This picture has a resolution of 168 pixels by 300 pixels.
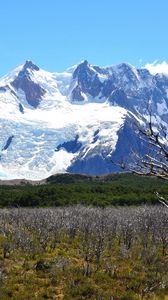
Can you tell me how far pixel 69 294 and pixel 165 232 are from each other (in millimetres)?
22877

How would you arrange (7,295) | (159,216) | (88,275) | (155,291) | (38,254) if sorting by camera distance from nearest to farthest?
(7,295), (155,291), (88,275), (38,254), (159,216)

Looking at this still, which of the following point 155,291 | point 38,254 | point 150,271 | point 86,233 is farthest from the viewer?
point 86,233

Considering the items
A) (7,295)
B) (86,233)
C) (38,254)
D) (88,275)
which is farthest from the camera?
(86,233)

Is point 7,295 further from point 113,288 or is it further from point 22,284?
point 113,288

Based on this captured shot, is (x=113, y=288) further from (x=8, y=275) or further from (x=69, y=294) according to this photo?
(x=8, y=275)

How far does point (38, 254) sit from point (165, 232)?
15130mm

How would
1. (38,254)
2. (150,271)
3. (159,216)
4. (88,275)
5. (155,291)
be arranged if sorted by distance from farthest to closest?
(159,216) → (38,254) → (150,271) → (88,275) → (155,291)

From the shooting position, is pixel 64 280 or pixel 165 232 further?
pixel 165 232

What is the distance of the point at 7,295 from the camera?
1289 inches

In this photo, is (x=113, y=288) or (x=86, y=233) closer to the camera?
(x=113, y=288)

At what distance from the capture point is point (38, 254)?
45.2 metres

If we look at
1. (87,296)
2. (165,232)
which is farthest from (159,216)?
(87,296)

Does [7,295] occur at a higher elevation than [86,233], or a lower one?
lower

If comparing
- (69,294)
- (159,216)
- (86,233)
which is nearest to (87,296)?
(69,294)
